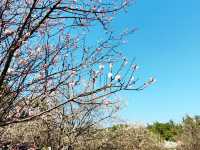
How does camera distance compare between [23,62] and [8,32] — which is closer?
[8,32]

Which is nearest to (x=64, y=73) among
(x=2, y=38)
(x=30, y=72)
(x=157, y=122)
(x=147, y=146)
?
(x=30, y=72)

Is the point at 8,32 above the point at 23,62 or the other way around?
above

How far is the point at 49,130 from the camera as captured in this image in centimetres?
1798

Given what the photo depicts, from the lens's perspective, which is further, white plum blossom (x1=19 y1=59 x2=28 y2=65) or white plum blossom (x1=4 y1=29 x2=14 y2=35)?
white plum blossom (x1=19 y1=59 x2=28 y2=65)

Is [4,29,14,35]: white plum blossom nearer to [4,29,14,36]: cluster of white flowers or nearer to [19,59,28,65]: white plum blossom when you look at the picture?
[4,29,14,36]: cluster of white flowers

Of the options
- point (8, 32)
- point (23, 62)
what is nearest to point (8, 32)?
point (8, 32)

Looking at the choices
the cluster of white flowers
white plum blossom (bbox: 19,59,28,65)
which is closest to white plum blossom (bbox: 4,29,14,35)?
the cluster of white flowers

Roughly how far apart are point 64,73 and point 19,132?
33.8 feet

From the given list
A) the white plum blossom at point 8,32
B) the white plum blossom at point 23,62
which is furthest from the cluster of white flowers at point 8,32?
the white plum blossom at point 23,62

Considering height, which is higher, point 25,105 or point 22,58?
point 22,58

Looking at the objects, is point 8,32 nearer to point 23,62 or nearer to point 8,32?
point 8,32

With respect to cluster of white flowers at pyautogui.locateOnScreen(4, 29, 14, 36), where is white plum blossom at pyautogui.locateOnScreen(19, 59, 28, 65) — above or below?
below

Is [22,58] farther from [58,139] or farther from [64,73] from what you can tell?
[58,139]

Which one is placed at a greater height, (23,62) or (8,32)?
(8,32)
